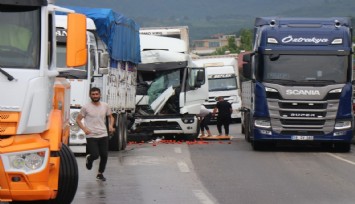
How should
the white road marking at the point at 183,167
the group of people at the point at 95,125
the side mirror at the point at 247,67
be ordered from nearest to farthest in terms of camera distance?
the group of people at the point at 95,125
the white road marking at the point at 183,167
the side mirror at the point at 247,67

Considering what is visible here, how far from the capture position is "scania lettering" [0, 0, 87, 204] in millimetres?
10750

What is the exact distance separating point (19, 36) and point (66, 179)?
2.00 metres

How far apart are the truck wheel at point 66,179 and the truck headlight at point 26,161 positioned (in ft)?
3.28

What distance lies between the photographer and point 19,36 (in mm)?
11102

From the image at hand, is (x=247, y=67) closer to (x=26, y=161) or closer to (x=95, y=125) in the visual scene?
(x=95, y=125)

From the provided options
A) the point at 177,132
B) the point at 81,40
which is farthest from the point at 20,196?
the point at 177,132

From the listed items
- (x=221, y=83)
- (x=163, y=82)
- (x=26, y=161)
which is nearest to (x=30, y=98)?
(x=26, y=161)

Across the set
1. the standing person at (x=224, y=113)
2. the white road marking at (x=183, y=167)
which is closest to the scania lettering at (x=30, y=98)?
the white road marking at (x=183, y=167)

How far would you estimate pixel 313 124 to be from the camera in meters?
24.5

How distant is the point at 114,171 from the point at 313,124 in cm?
724

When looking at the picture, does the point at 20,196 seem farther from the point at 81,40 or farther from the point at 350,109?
the point at 350,109

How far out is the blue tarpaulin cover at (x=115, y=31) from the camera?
78.1ft

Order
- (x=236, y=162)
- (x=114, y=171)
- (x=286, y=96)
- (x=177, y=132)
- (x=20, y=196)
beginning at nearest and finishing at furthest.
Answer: (x=20, y=196), (x=114, y=171), (x=236, y=162), (x=286, y=96), (x=177, y=132)

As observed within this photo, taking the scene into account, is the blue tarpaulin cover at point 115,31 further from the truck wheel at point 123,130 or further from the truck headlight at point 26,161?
the truck headlight at point 26,161
